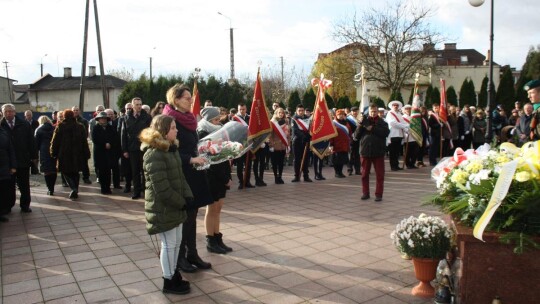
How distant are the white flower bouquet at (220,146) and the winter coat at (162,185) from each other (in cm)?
54

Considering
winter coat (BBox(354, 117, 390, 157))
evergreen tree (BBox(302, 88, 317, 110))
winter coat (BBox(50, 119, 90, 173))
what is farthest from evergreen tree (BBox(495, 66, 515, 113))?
winter coat (BBox(50, 119, 90, 173))

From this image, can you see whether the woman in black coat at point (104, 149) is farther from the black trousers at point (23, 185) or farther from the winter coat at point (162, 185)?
the winter coat at point (162, 185)

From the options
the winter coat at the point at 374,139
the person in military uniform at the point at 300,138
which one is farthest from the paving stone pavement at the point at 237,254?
the person in military uniform at the point at 300,138

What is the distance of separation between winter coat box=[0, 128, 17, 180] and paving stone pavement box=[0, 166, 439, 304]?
896 millimetres

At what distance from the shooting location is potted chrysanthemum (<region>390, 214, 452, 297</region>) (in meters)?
4.23

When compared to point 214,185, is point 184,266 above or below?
below

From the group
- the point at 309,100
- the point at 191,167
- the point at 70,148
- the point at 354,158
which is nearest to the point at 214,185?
the point at 191,167

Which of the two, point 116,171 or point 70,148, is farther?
point 116,171

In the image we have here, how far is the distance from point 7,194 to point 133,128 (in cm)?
271

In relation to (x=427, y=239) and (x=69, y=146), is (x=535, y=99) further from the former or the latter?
(x=69, y=146)

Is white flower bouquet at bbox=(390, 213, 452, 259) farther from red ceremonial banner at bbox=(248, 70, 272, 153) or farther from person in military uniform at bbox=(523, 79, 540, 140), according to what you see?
red ceremonial banner at bbox=(248, 70, 272, 153)

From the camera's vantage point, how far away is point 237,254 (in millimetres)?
5723

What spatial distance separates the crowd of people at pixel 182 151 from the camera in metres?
4.38

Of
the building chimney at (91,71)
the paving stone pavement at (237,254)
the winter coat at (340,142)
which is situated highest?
the building chimney at (91,71)
